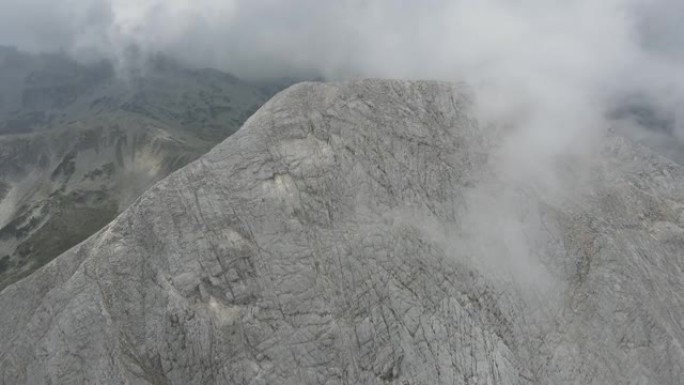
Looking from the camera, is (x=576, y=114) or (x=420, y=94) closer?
(x=420, y=94)

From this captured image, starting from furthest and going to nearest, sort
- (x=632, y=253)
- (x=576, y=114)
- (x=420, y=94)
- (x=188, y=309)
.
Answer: (x=576, y=114) < (x=420, y=94) < (x=632, y=253) < (x=188, y=309)

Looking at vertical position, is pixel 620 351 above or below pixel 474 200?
below

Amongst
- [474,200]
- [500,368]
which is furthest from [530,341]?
[474,200]

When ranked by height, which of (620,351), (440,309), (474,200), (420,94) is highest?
(420,94)

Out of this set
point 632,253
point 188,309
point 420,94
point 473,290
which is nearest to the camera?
point 188,309

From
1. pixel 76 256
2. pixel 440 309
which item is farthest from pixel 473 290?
pixel 76 256

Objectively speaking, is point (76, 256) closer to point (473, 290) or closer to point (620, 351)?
point (473, 290)
